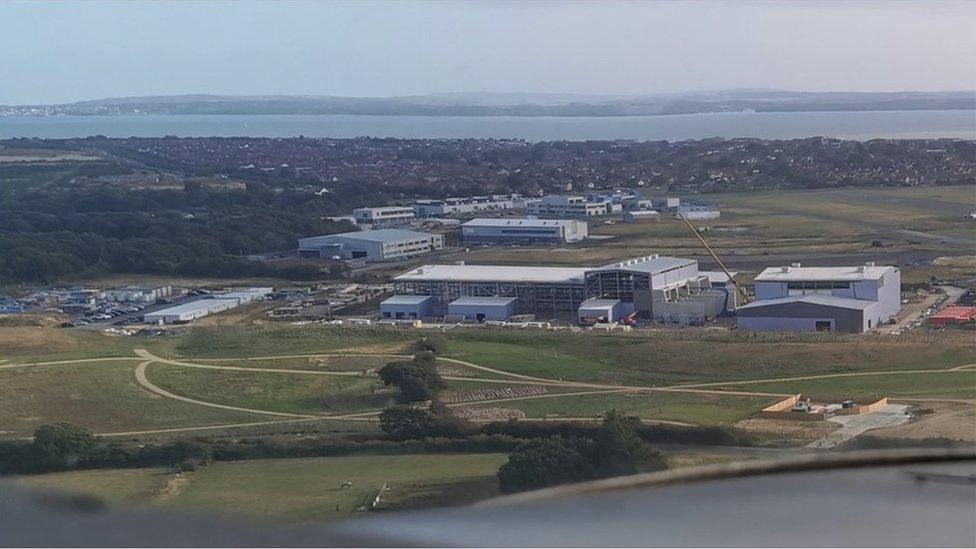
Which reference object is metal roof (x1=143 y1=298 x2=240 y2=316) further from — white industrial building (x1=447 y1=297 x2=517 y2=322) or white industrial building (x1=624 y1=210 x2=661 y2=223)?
white industrial building (x1=624 y1=210 x2=661 y2=223)

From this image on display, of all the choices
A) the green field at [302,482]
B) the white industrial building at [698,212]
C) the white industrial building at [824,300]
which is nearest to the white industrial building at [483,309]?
the white industrial building at [824,300]

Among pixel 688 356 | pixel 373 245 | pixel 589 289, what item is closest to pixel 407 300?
pixel 589 289

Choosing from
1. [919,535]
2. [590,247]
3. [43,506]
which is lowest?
[590,247]

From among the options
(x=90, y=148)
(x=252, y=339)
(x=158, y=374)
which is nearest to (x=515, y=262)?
(x=252, y=339)

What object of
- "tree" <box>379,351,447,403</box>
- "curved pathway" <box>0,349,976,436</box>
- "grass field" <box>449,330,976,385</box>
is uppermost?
"tree" <box>379,351,447,403</box>

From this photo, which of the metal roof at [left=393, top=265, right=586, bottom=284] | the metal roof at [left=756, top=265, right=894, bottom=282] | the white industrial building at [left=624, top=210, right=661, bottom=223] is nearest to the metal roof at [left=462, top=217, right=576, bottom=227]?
the white industrial building at [left=624, top=210, right=661, bottom=223]

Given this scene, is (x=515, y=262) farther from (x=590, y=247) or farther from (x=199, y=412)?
(x=199, y=412)

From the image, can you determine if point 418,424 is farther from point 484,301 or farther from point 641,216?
point 641,216
